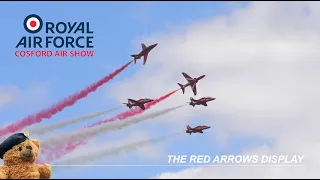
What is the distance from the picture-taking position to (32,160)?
1257 inches

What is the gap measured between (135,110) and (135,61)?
14.8ft

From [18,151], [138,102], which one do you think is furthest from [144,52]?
[18,151]

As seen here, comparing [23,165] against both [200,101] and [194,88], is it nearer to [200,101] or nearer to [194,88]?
[200,101]

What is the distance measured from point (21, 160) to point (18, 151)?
1.27ft

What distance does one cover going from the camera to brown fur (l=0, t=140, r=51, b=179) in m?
31.0

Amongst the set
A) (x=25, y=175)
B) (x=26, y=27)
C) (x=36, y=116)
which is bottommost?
(x=25, y=175)

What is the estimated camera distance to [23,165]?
104 feet

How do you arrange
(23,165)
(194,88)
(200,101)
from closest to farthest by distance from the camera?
(23,165)
(200,101)
(194,88)

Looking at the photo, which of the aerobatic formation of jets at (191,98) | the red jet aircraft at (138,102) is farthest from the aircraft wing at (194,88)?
the red jet aircraft at (138,102)

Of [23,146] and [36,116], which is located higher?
[36,116]

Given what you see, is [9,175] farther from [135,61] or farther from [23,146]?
[135,61]

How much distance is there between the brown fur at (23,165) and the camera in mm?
31031

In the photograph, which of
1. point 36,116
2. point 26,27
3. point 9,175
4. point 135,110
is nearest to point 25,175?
point 9,175

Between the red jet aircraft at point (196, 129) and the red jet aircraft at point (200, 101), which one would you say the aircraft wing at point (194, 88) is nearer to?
the red jet aircraft at point (200, 101)
